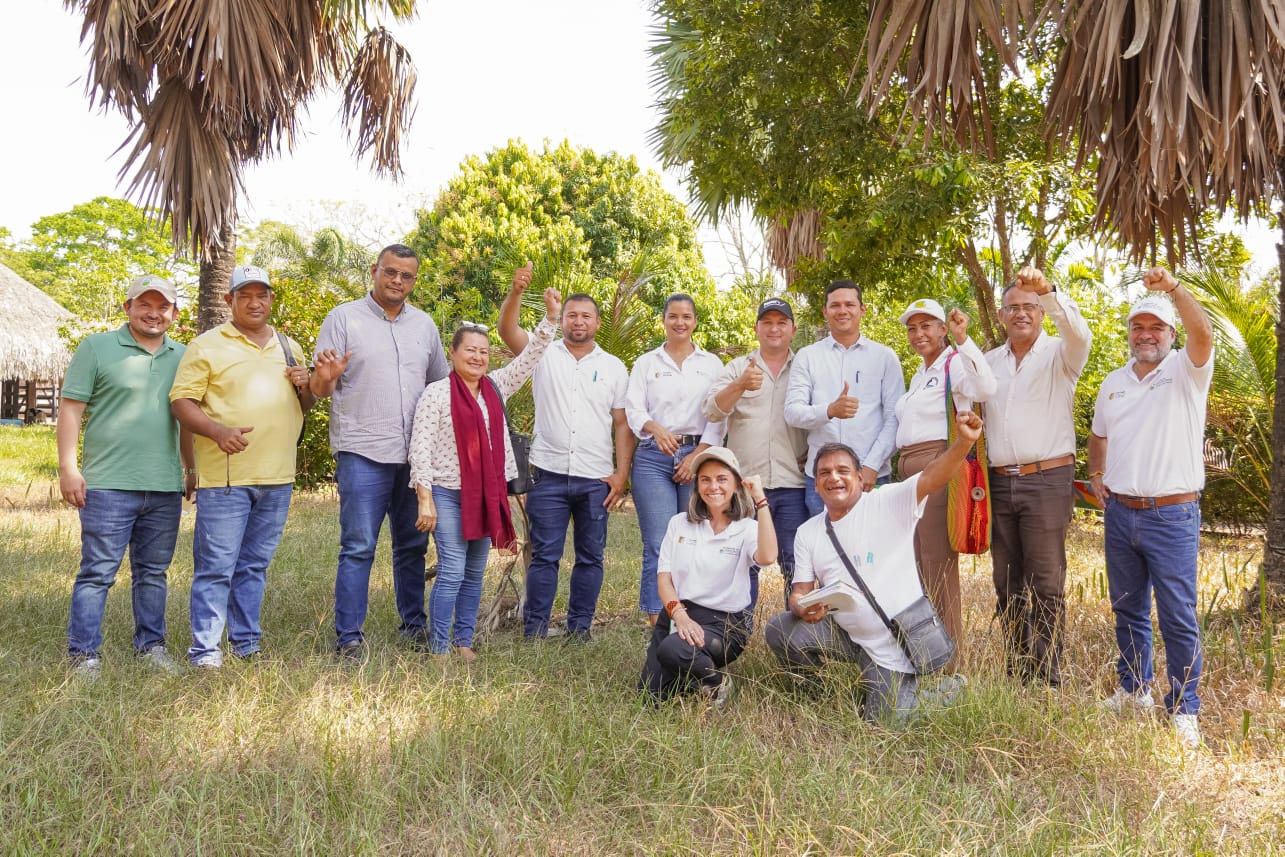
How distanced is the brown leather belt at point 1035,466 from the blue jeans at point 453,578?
2.70 metres

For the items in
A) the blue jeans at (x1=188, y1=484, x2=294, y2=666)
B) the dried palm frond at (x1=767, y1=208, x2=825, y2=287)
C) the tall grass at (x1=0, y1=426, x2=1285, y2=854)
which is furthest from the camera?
the dried palm frond at (x1=767, y1=208, x2=825, y2=287)

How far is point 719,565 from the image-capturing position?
4.43 meters

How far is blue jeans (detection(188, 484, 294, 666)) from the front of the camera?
15.5ft

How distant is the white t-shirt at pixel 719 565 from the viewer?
4.43 meters

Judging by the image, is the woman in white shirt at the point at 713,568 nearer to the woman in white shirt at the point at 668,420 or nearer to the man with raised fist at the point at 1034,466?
the woman in white shirt at the point at 668,420

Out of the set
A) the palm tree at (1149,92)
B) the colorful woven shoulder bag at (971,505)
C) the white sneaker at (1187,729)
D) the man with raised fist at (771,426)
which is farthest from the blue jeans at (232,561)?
the white sneaker at (1187,729)

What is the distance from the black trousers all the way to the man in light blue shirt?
992 millimetres

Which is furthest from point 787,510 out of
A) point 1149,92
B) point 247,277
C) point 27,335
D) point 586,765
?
point 27,335

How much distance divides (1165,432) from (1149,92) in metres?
1.53

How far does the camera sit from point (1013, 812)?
3078mm

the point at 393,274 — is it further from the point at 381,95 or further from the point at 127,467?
the point at 381,95

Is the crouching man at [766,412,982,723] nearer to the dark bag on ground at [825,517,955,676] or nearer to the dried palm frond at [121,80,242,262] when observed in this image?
the dark bag on ground at [825,517,955,676]

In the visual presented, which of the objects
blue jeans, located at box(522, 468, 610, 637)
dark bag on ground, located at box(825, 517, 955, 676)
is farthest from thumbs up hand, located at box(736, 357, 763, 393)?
dark bag on ground, located at box(825, 517, 955, 676)

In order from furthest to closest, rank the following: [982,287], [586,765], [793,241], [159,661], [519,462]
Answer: [793,241] < [982,287] < [519,462] < [159,661] < [586,765]
